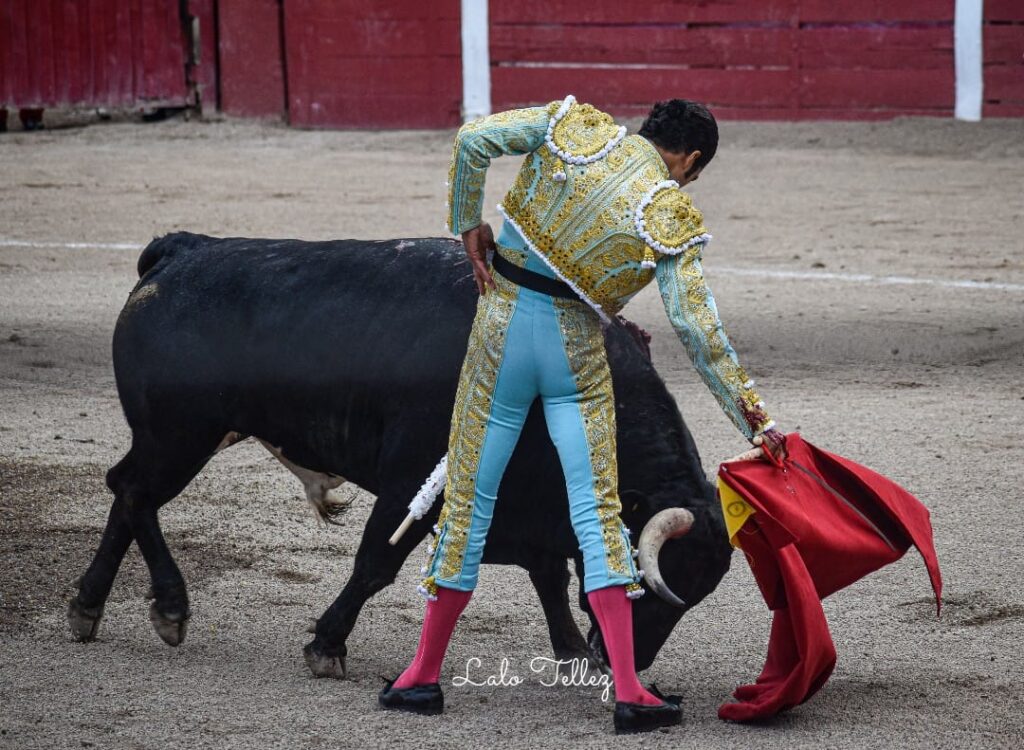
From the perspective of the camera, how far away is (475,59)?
42.3 ft

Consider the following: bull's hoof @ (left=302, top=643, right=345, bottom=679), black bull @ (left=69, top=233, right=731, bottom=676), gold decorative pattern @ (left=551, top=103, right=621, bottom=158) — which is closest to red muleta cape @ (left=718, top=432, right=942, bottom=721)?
black bull @ (left=69, top=233, right=731, bottom=676)

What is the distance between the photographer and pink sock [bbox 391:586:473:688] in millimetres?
3068

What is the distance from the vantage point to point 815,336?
6992 millimetres

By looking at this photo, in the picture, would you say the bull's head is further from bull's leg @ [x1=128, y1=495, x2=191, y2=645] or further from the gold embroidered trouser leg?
bull's leg @ [x1=128, y1=495, x2=191, y2=645]

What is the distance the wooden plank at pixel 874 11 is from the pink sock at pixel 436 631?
1012 centimetres

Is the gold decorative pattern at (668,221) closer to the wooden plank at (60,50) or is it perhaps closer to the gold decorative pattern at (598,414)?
the gold decorative pattern at (598,414)

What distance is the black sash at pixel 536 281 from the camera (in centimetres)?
299

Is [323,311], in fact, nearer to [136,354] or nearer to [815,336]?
[136,354]

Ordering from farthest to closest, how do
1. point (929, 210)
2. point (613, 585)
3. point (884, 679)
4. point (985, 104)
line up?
1. point (985, 104)
2. point (929, 210)
3. point (884, 679)
4. point (613, 585)

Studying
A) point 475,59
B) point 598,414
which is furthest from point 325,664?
point 475,59

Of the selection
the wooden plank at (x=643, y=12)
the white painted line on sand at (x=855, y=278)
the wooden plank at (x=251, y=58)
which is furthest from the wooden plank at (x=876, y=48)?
the white painted line on sand at (x=855, y=278)

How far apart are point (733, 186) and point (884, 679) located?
7778mm

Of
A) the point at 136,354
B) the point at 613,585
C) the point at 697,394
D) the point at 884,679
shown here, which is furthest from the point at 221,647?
the point at 697,394

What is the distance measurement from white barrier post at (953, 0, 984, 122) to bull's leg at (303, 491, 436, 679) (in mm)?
9870
